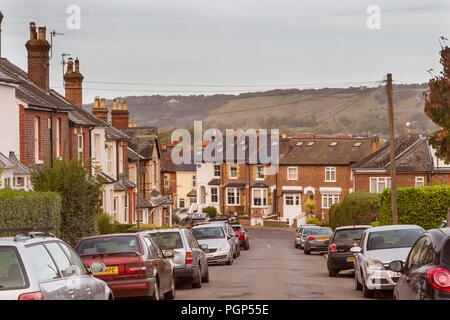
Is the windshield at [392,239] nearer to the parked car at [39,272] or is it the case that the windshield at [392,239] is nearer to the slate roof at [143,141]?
the parked car at [39,272]

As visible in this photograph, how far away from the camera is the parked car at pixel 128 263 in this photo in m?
15.8

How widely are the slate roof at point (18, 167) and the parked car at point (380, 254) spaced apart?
1595 centimetres

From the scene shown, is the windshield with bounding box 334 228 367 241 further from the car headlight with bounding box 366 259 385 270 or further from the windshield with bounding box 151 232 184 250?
the car headlight with bounding box 366 259 385 270

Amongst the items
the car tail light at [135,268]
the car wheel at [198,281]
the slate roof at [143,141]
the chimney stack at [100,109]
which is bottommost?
the car wheel at [198,281]

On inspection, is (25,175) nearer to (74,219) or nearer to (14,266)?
(74,219)

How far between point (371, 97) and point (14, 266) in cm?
11232

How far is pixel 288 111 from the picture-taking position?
130 metres

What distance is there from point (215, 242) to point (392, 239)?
1300cm

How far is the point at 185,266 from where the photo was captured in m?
21.3

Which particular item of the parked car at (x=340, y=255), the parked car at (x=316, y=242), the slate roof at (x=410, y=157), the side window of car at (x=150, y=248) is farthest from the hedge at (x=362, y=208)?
the side window of car at (x=150, y=248)

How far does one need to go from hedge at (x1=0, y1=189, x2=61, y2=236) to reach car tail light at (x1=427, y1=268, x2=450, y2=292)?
11.6m

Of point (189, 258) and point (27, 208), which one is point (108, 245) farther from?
point (27, 208)

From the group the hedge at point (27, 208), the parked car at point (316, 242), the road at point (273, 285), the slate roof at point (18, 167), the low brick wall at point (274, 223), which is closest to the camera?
the road at point (273, 285)
